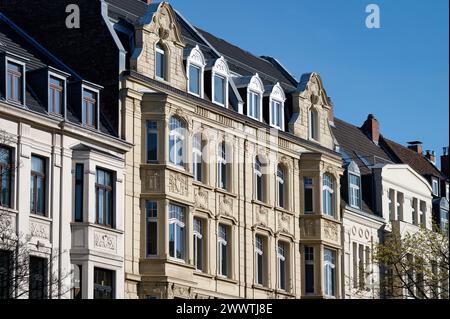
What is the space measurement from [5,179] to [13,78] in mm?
3447

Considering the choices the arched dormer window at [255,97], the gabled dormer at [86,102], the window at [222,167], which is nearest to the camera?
Result: the gabled dormer at [86,102]

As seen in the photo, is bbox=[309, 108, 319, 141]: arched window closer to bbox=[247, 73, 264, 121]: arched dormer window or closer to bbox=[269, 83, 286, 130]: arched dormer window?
bbox=[269, 83, 286, 130]: arched dormer window

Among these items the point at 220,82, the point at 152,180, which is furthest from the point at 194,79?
the point at 152,180

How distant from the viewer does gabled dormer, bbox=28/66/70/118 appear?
4209 cm

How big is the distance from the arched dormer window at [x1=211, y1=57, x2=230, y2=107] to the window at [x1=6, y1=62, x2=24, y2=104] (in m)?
11.9

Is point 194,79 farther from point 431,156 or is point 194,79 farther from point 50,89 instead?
point 431,156

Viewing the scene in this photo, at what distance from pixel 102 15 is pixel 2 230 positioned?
13038 millimetres

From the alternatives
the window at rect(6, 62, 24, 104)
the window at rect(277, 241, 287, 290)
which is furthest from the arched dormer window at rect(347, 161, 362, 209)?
the window at rect(6, 62, 24, 104)

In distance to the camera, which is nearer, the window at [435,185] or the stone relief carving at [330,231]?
the stone relief carving at [330,231]

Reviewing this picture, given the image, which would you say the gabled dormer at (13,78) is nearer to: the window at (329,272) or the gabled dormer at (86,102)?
the gabled dormer at (86,102)

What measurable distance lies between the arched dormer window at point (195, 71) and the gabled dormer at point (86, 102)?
6023mm

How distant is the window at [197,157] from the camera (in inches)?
1945

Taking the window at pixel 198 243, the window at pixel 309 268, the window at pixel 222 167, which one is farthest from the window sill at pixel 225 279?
the window at pixel 309 268

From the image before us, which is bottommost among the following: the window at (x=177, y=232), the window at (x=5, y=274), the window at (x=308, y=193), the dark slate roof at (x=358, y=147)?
the window at (x=5, y=274)
